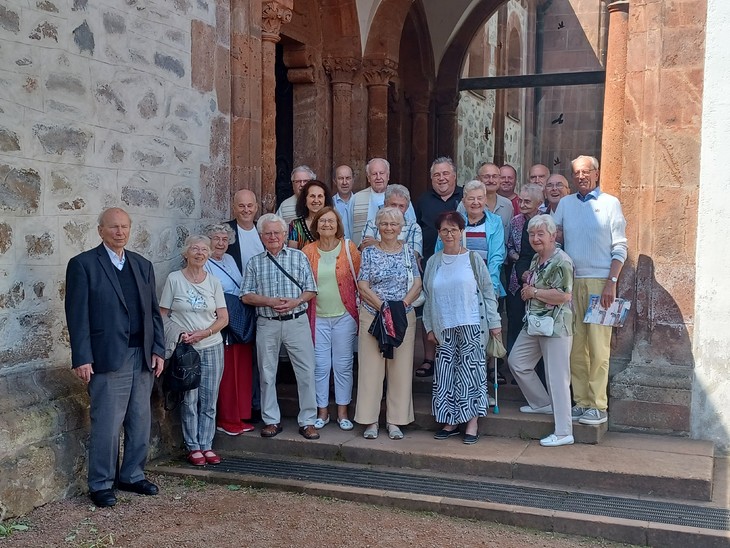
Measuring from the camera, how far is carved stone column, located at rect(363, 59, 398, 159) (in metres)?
9.19

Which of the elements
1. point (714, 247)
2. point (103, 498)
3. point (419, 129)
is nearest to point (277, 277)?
point (103, 498)

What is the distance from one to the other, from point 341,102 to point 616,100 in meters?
3.82

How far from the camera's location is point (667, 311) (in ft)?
18.4

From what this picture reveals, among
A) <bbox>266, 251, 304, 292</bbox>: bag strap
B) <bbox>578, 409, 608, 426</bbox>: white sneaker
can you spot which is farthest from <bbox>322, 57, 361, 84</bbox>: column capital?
<bbox>578, 409, 608, 426</bbox>: white sneaker

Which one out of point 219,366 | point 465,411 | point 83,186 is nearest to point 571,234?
point 465,411

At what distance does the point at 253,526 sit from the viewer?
14.4 feet

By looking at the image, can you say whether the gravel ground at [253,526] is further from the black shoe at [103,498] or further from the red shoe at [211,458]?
the red shoe at [211,458]

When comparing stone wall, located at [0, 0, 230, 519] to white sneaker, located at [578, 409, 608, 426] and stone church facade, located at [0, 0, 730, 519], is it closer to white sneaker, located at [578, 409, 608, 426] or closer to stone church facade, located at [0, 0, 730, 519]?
stone church facade, located at [0, 0, 730, 519]

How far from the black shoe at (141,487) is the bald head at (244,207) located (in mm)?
1915

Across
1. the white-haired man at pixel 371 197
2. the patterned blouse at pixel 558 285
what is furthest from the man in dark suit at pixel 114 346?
the patterned blouse at pixel 558 285

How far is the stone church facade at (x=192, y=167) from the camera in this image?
15.0 feet

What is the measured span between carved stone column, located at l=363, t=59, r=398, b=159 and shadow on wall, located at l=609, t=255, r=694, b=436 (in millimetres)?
4201

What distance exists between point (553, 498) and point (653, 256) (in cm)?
194

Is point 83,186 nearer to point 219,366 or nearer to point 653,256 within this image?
point 219,366
